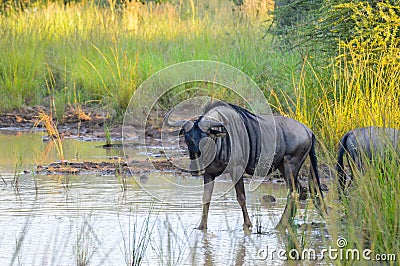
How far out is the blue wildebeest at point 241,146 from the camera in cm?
607

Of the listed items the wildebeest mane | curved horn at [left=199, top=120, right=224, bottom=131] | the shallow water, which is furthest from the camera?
the wildebeest mane

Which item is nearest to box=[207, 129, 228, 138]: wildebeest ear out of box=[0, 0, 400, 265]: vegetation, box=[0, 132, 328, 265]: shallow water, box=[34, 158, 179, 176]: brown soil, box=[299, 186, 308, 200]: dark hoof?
box=[0, 132, 328, 265]: shallow water

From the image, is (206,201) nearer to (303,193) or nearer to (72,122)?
(303,193)

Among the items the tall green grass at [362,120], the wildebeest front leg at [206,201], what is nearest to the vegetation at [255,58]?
the tall green grass at [362,120]

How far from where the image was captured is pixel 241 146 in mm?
6492

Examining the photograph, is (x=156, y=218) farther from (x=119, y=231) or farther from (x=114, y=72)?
(x=114, y=72)

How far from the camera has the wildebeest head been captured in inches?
→ 236

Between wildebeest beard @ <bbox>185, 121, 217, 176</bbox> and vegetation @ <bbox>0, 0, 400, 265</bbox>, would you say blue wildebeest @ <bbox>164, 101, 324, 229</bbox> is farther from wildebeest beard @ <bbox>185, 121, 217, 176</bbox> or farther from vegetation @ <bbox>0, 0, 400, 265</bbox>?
vegetation @ <bbox>0, 0, 400, 265</bbox>

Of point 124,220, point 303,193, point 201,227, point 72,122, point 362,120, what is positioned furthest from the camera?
point 72,122

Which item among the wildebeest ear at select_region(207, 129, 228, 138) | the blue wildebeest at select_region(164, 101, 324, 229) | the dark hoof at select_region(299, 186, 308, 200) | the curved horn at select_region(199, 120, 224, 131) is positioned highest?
the curved horn at select_region(199, 120, 224, 131)

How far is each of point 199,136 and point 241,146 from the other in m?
0.60

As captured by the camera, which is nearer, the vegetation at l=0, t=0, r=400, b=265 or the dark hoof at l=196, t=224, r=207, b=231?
the dark hoof at l=196, t=224, r=207, b=231

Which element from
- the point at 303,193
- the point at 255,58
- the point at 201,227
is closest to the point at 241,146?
the point at 201,227

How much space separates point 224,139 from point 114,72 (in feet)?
23.5
